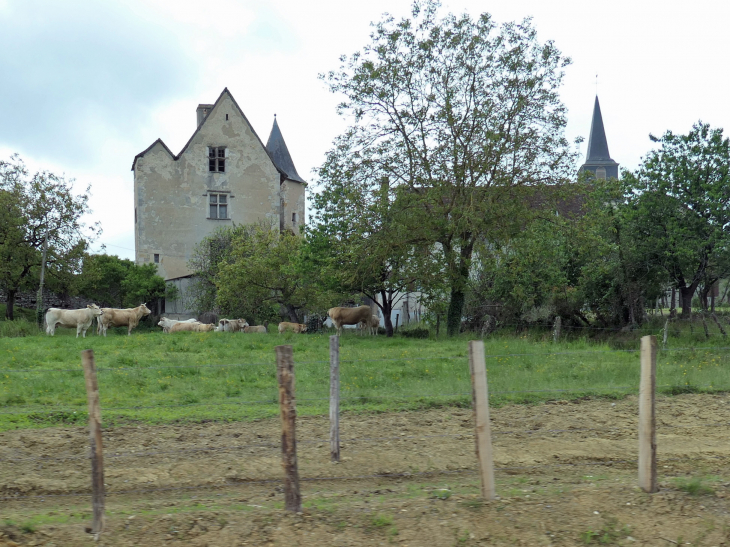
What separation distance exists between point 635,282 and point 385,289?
36.8 ft

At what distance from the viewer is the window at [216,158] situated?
46.6 metres

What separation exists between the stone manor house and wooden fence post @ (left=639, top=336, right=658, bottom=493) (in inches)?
1620

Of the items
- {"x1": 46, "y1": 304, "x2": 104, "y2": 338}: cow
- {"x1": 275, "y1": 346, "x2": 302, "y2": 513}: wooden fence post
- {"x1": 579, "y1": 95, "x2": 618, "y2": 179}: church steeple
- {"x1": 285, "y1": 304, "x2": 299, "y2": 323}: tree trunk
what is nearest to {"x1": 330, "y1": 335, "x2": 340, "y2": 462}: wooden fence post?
{"x1": 275, "y1": 346, "x2": 302, "y2": 513}: wooden fence post

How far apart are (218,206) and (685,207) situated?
2990 centimetres

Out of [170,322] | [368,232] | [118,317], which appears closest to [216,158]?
[170,322]

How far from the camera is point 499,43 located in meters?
24.6

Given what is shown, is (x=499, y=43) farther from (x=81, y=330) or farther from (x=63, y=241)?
(x=63, y=241)

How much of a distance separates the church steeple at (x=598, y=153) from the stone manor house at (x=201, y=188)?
5167cm

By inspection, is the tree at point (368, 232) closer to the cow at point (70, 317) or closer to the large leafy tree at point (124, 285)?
→ the cow at point (70, 317)

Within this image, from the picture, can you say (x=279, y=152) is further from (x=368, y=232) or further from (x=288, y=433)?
(x=288, y=433)

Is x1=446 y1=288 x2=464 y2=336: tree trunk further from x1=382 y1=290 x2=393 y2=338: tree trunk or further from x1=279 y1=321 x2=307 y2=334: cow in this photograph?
x1=279 y1=321 x2=307 y2=334: cow

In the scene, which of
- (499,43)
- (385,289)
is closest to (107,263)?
(385,289)

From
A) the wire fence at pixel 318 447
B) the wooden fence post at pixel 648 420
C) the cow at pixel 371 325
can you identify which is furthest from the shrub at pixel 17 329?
the wooden fence post at pixel 648 420

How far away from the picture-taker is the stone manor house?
45.5m
